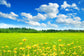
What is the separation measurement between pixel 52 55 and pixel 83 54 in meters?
1.68

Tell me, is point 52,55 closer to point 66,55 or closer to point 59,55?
point 59,55

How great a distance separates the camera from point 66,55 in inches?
160

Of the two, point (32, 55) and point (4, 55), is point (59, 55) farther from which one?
point (4, 55)

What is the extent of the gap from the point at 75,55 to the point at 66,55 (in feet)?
1.35

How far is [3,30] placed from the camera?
175ft

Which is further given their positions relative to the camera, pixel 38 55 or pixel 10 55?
pixel 10 55

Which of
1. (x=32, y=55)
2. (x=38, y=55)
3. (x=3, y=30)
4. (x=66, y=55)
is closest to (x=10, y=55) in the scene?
(x=32, y=55)

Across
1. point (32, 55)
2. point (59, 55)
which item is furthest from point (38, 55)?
point (59, 55)

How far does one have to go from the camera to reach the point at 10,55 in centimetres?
399

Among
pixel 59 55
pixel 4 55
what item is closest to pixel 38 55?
pixel 59 55

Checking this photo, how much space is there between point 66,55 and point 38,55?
4.07ft

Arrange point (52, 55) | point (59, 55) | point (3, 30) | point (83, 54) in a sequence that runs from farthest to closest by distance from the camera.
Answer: point (3, 30) < point (83, 54) < point (59, 55) < point (52, 55)

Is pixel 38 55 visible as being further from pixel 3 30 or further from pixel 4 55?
pixel 3 30

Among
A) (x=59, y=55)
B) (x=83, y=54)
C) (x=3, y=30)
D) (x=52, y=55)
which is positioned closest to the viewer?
(x=52, y=55)
